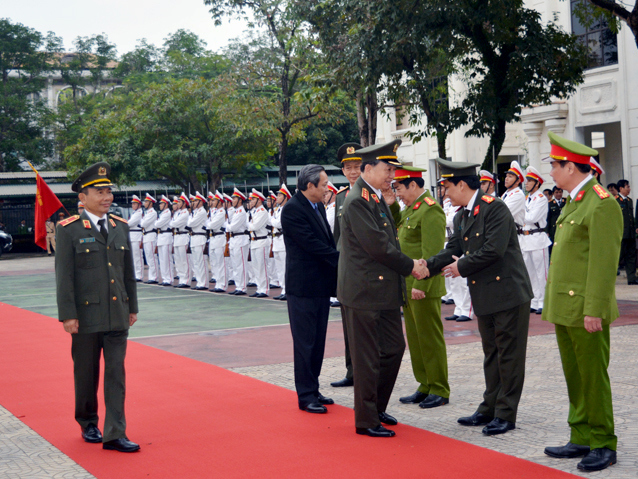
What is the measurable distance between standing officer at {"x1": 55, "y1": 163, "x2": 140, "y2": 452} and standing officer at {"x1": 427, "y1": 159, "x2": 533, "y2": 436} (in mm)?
2431

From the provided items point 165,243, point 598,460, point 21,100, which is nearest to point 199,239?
point 165,243

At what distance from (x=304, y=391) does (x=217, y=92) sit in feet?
65.4

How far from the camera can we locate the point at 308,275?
636cm

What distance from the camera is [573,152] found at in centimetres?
464

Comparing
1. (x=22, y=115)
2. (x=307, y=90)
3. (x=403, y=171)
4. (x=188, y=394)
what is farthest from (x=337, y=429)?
(x=22, y=115)

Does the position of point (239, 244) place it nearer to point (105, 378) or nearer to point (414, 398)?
point (414, 398)

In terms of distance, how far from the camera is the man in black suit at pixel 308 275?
629 cm

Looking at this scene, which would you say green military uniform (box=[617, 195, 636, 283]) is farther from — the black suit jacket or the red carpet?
the black suit jacket

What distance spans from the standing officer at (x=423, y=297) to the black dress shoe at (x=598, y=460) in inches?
69.1

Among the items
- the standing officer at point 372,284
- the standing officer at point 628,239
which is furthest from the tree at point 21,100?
the standing officer at point 372,284

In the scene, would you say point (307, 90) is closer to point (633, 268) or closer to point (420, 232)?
point (633, 268)

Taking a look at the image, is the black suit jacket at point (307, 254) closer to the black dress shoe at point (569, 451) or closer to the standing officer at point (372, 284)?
the standing officer at point (372, 284)

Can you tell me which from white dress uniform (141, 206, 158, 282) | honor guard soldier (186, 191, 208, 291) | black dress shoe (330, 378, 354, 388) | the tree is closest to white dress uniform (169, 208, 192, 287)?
honor guard soldier (186, 191, 208, 291)

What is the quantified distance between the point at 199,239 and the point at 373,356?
478 inches
